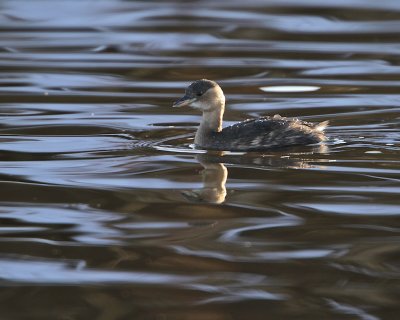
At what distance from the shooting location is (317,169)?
9.13 m

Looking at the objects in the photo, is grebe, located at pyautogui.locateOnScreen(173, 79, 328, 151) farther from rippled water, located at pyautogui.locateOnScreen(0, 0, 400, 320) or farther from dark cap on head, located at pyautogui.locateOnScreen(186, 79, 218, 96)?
dark cap on head, located at pyautogui.locateOnScreen(186, 79, 218, 96)

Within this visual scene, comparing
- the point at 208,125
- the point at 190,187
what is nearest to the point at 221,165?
the point at 190,187

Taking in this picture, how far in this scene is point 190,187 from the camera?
8.60m

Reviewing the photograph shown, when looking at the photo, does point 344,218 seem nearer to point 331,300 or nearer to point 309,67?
point 331,300

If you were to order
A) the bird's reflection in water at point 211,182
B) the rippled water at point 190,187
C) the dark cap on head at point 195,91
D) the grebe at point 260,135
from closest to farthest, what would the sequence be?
the rippled water at point 190,187 → the bird's reflection in water at point 211,182 → the grebe at point 260,135 → the dark cap on head at point 195,91

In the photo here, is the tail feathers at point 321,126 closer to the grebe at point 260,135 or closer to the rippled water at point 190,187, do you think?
the grebe at point 260,135

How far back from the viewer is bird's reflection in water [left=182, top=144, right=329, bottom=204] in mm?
8312

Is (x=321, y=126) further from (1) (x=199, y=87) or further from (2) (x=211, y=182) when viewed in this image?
(2) (x=211, y=182)

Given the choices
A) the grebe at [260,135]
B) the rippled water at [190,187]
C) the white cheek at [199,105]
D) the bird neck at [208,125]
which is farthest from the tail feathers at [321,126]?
the white cheek at [199,105]

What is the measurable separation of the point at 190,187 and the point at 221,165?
0.98m

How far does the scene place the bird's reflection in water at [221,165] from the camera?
831 centimetres

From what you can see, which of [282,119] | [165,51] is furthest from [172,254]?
[165,51]

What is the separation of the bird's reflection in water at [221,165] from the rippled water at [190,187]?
0.07 feet

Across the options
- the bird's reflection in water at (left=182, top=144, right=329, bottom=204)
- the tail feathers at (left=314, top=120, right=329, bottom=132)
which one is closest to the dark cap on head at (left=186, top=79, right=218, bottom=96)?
the bird's reflection in water at (left=182, top=144, right=329, bottom=204)
